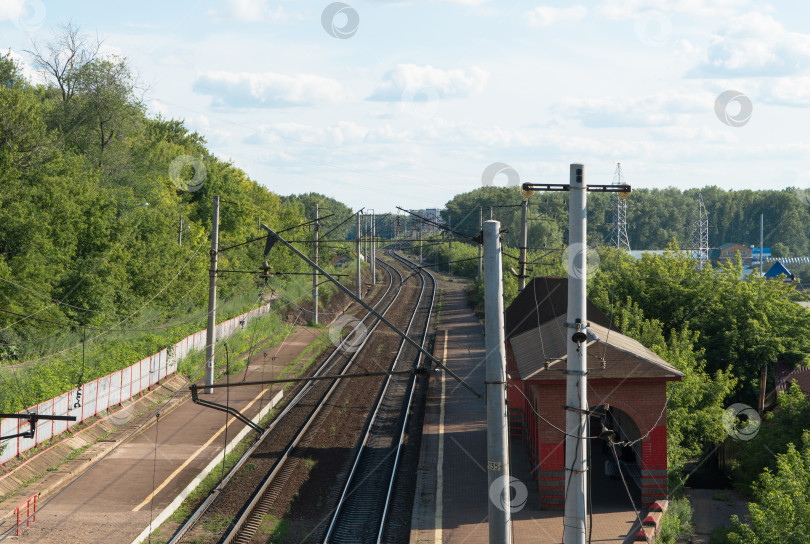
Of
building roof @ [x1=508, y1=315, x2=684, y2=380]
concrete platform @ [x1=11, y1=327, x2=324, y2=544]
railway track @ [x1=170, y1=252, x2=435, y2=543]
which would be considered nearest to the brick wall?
building roof @ [x1=508, y1=315, x2=684, y2=380]

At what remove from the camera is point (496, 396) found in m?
10.3

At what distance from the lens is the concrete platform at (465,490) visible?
615 inches

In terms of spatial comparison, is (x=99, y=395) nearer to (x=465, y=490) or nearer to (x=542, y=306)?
(x=465, y=490)

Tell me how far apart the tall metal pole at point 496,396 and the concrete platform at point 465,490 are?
17.1 ft

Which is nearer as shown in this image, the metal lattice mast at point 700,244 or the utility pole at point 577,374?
the utility pole at point 577,374

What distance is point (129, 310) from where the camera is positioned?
3691 cm

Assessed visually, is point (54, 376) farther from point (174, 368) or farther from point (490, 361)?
point (490, 361)

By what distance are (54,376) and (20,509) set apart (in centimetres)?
807

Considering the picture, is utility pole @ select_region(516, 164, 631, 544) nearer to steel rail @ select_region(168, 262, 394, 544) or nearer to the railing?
steel rail @ select_region(168, 262, 394, 544)

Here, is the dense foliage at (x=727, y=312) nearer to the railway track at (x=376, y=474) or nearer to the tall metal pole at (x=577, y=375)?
the railway track at (x=376, y=474)

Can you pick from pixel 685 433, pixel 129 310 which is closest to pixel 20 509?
pixel 685 433

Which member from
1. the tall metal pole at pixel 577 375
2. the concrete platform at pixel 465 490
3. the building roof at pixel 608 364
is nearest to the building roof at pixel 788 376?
the building roof at pixel 608 364

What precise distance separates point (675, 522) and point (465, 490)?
4.84 m

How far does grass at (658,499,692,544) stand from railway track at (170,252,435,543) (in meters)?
8.63
